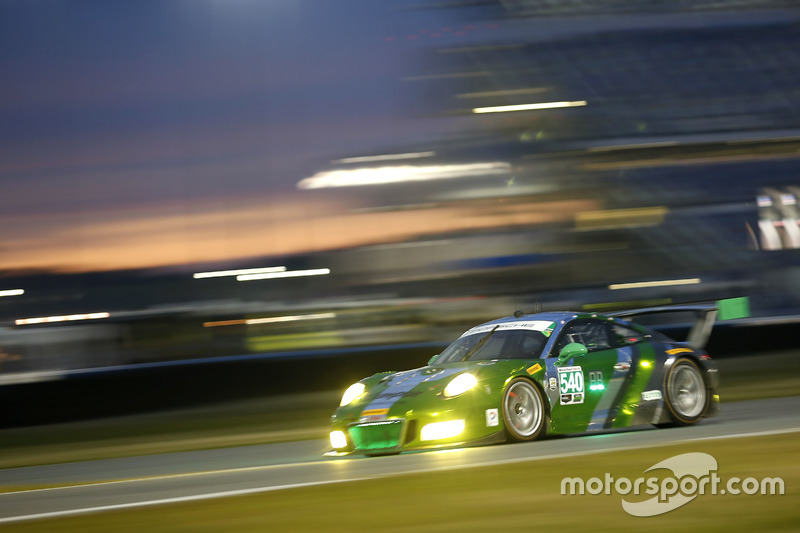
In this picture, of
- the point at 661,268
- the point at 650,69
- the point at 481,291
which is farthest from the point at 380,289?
the point at 650,69

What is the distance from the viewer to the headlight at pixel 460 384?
30.2ft

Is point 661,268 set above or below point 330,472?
above

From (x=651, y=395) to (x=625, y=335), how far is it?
2.10ft

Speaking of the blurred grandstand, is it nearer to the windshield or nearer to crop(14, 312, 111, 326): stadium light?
crop(14, 312, 111, 326): stadium light

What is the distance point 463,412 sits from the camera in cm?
915

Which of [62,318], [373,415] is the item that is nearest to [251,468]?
[373,415]

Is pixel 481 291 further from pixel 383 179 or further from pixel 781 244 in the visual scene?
pixel 781 244

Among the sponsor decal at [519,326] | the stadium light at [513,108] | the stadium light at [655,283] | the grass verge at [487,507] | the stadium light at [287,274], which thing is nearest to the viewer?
the grass verge at [487,507]

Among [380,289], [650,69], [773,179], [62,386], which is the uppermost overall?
[650,69]

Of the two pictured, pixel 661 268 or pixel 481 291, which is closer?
pixel 481 291

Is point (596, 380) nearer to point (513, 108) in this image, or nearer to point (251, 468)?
point (251, 468)

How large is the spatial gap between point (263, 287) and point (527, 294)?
9.46 metres

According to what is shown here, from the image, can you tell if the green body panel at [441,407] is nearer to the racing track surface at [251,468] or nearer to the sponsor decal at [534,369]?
the sponsor decal at [534,369]

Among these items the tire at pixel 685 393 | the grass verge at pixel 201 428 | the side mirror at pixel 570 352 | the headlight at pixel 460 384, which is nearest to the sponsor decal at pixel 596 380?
the side mirror at pixel 570 352
